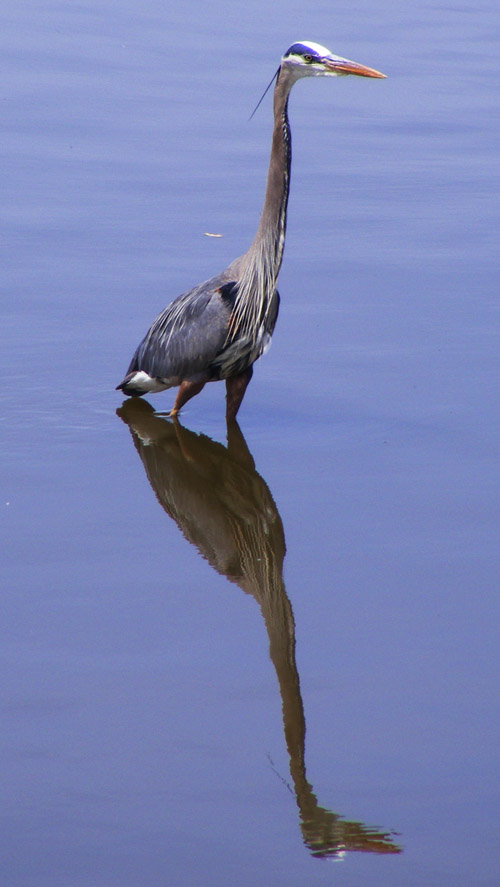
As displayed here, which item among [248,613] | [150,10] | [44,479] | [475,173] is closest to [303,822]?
[248,613]

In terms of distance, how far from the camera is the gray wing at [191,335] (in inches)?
279

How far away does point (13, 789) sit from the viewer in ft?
13.6

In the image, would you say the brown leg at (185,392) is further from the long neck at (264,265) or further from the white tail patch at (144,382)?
the long neck at (264,265)

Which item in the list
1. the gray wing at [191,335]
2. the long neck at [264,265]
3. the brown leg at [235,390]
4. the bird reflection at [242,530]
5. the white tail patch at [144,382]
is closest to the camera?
the bird reflection at [242,530]

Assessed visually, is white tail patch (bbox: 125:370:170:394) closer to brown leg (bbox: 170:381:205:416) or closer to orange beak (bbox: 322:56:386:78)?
brown leg (bbox: 170:381:205:416)

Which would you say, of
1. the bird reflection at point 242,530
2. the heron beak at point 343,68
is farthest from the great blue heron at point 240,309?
the bird reflection at point 242,530

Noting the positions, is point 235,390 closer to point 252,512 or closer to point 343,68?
Result: point 252,512

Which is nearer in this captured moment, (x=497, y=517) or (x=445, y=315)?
(x=497, y=517)

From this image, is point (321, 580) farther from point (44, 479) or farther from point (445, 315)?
point (445, 315)

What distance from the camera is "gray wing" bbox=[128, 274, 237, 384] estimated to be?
23.2 ft

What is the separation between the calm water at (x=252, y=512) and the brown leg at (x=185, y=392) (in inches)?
6.0

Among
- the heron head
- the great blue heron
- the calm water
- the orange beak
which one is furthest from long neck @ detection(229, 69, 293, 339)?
the calm water

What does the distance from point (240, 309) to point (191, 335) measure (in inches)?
12.0

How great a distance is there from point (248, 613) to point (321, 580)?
413 mm
